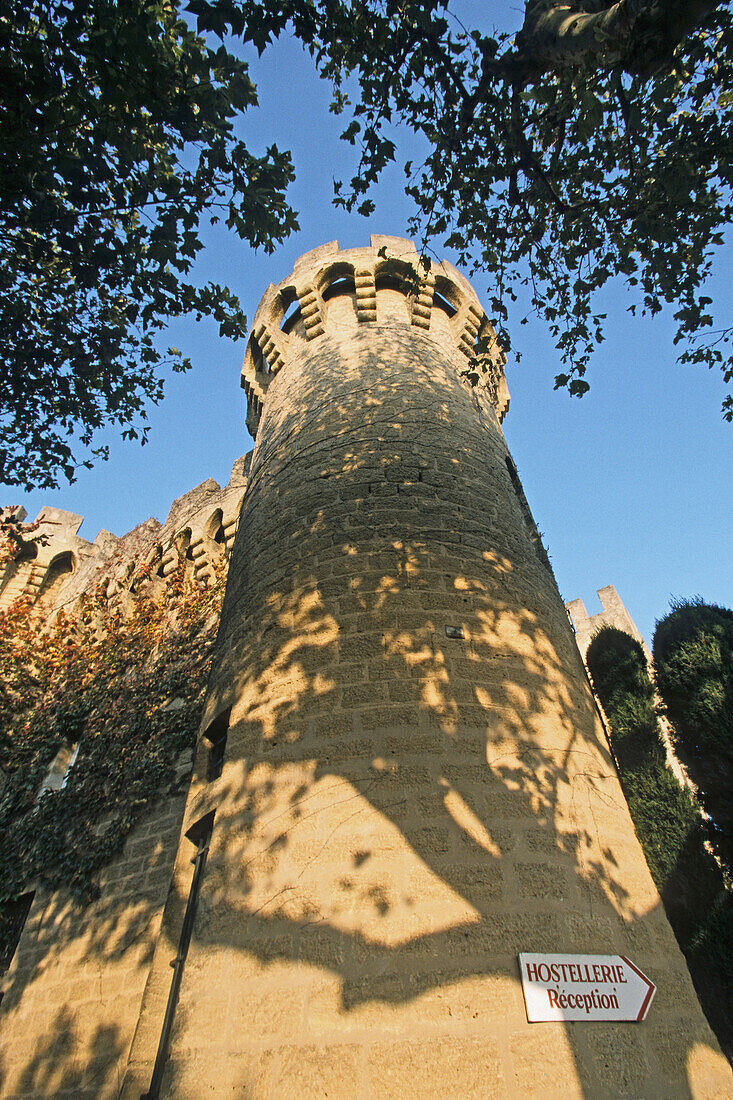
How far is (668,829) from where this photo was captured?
7.44 metres

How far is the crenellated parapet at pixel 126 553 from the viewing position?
33.7 feet

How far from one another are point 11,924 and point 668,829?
26.3 ft

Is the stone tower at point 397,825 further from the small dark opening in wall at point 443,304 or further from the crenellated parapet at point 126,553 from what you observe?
the crenellated parapet at point 126,553

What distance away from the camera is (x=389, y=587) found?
3994mm

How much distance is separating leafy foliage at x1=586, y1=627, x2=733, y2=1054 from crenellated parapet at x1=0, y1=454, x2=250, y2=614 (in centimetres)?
631

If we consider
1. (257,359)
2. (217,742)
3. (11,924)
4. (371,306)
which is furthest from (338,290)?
(11,924)

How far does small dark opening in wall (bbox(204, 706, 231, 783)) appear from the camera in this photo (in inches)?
161

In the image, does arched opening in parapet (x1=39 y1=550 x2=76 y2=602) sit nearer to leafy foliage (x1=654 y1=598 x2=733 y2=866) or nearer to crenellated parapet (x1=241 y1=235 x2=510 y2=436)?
crenellated parapet (x1=241 y1=235 x2=510 y2=436)

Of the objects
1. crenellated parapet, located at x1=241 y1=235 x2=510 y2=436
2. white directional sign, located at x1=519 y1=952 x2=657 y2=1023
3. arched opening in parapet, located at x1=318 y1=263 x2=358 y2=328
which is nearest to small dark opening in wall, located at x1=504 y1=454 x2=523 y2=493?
crenellated parapet, located at x1=241 y1=235 x2=510 y2=436

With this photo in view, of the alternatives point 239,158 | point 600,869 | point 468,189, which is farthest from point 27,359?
point 600,869

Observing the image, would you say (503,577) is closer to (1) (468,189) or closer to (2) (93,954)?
(1) (468,189)

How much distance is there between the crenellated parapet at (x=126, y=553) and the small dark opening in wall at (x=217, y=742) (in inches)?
196

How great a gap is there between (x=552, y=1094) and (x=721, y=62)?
6.98 metres

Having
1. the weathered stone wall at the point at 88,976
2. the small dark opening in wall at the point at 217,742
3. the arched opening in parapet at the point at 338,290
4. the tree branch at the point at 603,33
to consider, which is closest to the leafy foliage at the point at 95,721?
the weathered stone wall at the point at 88,976
